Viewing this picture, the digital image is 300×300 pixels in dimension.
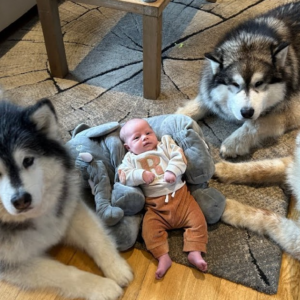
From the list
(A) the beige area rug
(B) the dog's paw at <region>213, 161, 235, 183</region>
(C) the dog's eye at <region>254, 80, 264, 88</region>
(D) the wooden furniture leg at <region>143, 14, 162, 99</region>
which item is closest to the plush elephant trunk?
(A) the beige area rug

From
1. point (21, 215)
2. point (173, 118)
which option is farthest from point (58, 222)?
point (173, 118)

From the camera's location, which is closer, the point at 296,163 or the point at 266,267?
the point at 266,267

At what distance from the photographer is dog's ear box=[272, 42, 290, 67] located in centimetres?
183

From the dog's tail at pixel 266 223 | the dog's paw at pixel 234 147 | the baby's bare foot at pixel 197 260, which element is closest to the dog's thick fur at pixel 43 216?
the baby's bare foot at pixel 197 260

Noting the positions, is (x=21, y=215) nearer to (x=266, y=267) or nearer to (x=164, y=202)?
(x=164, y=202)

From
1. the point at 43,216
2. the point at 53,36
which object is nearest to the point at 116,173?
the point at 43,216

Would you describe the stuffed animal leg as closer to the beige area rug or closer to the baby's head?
the baby's head

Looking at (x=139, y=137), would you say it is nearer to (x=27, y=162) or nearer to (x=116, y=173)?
(x=116, y=173)

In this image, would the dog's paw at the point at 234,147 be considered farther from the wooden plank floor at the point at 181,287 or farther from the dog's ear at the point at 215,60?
the wooden plank floor at the point at 181,287

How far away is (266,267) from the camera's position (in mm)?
1474

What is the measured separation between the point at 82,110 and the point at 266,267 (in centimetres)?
135

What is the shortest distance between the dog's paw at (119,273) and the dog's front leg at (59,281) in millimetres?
34

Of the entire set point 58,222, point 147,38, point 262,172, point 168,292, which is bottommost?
point 168,292

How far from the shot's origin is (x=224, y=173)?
5.83 ft
